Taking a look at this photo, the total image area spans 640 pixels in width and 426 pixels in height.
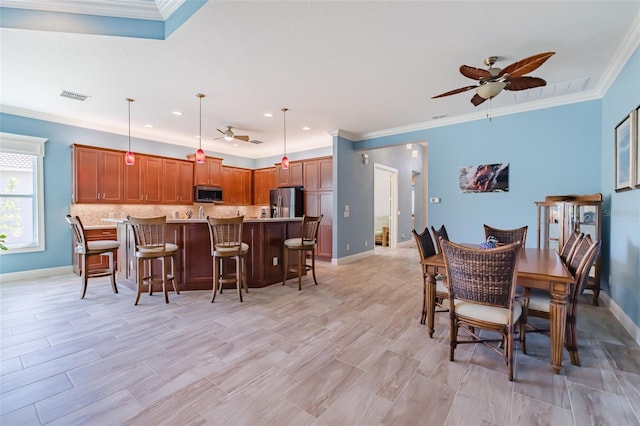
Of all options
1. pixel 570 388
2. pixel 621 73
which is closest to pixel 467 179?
pixel 621 73

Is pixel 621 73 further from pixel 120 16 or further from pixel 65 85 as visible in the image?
pixel 65 85

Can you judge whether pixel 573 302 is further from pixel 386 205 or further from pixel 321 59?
pixel 386 205

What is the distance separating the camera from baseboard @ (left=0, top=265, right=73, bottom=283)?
4407 mm

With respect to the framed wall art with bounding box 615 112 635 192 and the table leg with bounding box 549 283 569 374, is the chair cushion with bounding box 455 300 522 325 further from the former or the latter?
the framed wall art with bounding box 615 112 635 192

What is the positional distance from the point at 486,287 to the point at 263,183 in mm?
6767

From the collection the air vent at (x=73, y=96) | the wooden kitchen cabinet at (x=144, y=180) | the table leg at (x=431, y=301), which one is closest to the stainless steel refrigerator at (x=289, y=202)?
the wooden kitchen cabinet at (x=144, y=180)

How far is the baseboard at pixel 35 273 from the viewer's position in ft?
14.5

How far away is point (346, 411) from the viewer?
63.3 inches

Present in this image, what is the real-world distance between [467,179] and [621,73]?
2198 millimetres

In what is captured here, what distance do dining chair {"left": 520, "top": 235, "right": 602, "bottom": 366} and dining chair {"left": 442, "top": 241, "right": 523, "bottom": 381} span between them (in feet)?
0.76

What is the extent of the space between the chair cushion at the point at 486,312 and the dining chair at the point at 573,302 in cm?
24

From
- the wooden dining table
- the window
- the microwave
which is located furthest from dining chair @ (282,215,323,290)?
the window

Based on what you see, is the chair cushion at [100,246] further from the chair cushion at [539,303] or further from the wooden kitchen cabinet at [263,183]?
the chair cushion at [539,303]

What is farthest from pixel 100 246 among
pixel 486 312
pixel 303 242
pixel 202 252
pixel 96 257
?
pixel 486 312
